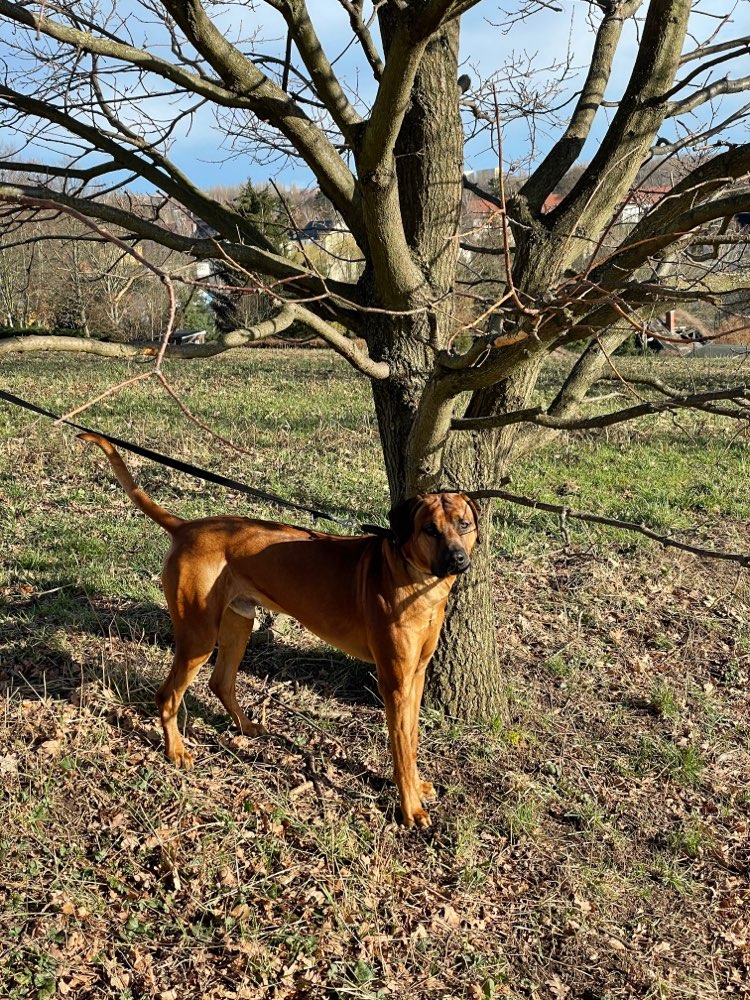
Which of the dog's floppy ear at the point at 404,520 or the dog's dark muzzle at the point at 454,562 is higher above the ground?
the dog's floppy ear at the point at 404,520

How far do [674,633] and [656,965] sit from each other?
2755 mm

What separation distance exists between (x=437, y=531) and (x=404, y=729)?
1.01 meters

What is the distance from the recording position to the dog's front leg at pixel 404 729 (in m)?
3.72

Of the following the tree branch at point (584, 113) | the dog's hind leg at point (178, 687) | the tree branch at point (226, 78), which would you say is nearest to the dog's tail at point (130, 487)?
the dog's hind leg at point (178, 687)

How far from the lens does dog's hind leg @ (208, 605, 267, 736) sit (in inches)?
171

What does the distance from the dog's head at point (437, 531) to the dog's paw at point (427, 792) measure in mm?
1217

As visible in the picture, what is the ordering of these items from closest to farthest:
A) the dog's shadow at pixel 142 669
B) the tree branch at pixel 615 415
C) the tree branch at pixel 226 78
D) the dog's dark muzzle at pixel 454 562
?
the tree branch at pixel 615 415
the tree branch at pixel 226 78
the dog's dark muzzle at pixel 454 562
the dog's shadow at pixel 142 669

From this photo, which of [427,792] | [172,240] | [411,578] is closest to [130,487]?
[172,240]

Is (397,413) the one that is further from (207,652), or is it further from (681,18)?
(681,18)

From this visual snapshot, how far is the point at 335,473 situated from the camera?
29.9 ft

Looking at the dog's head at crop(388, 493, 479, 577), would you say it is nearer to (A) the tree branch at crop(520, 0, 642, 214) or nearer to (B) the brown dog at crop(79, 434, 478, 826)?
(B) the brown dog at crop(79, 434, 478, 826)

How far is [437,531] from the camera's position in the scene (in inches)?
135

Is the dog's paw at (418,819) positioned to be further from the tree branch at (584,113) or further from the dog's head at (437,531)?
the tree branch at (584,113)

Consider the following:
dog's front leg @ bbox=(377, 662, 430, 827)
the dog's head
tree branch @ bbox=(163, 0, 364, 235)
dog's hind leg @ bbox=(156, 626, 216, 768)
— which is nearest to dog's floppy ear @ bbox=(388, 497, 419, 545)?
the dog's head
